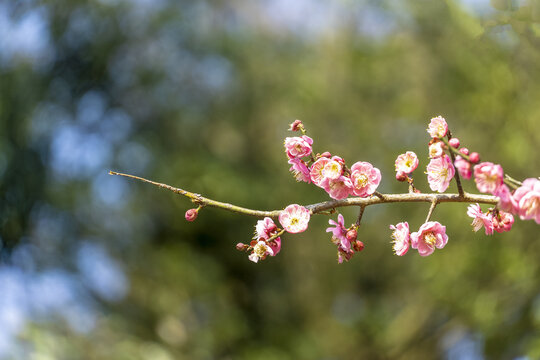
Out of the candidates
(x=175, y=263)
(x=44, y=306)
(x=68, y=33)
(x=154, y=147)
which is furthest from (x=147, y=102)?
(x=44, y=306)

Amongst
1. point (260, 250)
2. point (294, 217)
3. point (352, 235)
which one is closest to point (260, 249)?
point (260, 250)

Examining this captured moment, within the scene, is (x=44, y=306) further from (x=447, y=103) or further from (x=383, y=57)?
(x=383, y=57)

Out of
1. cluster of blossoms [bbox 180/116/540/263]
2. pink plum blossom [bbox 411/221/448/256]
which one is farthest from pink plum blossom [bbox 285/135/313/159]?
pink plum blossom [bbox 411/221/448/256]

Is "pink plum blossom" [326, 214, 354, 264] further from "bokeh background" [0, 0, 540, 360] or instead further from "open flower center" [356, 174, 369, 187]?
"bokeh background" [0, 0, 540, 360]

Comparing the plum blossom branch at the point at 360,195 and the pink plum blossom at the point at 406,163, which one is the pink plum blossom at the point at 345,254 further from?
the pink plum blossom at the point at 406,163

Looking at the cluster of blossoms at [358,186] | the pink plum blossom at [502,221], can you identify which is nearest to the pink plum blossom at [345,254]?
the cluster of blossoms at [358,186]

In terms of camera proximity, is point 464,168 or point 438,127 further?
point 438,127

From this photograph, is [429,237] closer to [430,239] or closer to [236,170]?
[430,239]

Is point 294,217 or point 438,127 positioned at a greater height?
point 438,127
